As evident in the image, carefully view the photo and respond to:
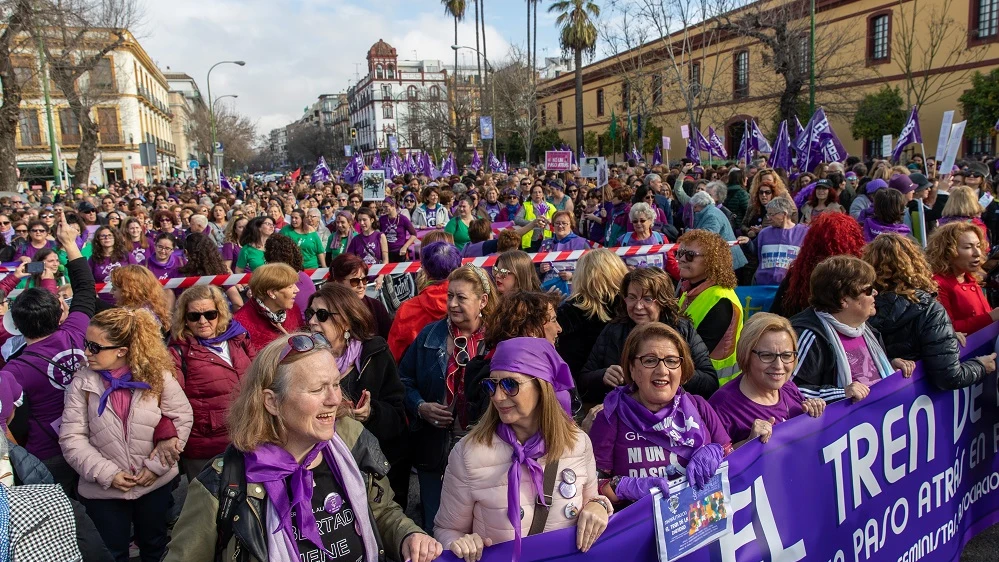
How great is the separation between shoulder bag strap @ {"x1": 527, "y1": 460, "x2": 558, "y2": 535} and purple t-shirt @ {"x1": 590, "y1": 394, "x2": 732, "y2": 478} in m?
0.42

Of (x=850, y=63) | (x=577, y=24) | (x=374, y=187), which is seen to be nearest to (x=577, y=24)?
(x=577, y=24)

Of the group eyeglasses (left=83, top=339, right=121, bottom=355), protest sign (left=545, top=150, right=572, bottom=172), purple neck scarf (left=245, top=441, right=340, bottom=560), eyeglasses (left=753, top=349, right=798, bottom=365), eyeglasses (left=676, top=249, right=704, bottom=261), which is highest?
protest sign (left=545, top=150, right=572, bottom=172)

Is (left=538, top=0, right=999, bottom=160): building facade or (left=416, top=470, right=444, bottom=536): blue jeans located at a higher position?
(left=538, top=0, right=999, bottom=160): building facade

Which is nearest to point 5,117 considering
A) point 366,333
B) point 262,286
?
point 262,286

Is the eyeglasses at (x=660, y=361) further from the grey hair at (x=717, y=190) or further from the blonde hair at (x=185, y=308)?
the grey hair at (x=717, y=190)

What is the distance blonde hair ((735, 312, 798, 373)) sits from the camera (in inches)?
124

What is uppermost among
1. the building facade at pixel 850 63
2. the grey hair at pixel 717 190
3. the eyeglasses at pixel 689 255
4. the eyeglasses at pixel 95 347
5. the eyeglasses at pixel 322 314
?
the building facade at pixel 850 63

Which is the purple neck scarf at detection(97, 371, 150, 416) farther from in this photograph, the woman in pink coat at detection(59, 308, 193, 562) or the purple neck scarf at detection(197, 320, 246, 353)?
the purple neck scarf at detection(197, 320, 246, 353)

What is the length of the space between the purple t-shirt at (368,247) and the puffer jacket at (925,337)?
6.21 meters

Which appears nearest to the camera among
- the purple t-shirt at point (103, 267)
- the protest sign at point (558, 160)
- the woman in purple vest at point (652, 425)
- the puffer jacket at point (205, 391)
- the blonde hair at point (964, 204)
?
the woman in purple vest at point (652, 425)

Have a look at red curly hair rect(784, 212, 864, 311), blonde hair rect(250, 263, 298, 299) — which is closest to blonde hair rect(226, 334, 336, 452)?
blonde hair rect(250, 263, 298, 299)

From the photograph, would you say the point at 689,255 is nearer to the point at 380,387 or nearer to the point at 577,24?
the point at 380,387

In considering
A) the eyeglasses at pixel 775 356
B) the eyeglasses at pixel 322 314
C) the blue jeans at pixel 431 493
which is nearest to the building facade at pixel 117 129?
the eyeglasses at pixel 322 314

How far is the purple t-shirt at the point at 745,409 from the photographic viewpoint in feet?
10.3
